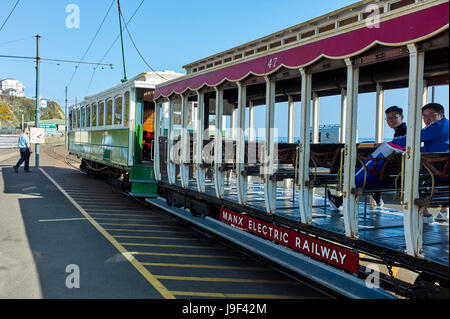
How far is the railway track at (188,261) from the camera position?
4.93 metres

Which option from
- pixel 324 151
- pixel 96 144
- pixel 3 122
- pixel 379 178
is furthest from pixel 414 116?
pixel 3 122

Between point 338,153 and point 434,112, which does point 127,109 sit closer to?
point 338,153

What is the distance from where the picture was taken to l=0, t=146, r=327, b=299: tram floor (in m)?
4.85

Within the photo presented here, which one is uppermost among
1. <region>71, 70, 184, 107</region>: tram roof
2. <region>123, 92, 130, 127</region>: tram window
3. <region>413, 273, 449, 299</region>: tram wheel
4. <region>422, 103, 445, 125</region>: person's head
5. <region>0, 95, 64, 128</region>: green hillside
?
<region>0, 95, 64, 128</region>: green hillside

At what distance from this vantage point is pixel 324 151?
624 cm

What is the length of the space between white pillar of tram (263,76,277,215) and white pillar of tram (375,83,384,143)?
181 cm

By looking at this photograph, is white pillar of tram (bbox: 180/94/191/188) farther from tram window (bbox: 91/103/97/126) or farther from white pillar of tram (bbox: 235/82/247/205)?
tram window (bbox: 91/103/97/126)

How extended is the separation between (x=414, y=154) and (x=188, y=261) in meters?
3.58

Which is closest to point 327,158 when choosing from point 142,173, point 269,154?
point 269,154

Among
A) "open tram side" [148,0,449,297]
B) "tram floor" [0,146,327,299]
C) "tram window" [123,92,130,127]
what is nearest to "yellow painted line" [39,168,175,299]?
"tram floor" [0,146,327,299]

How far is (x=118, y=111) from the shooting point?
1155cm

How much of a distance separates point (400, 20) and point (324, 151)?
287cm

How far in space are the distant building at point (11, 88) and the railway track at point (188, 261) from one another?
150 m
